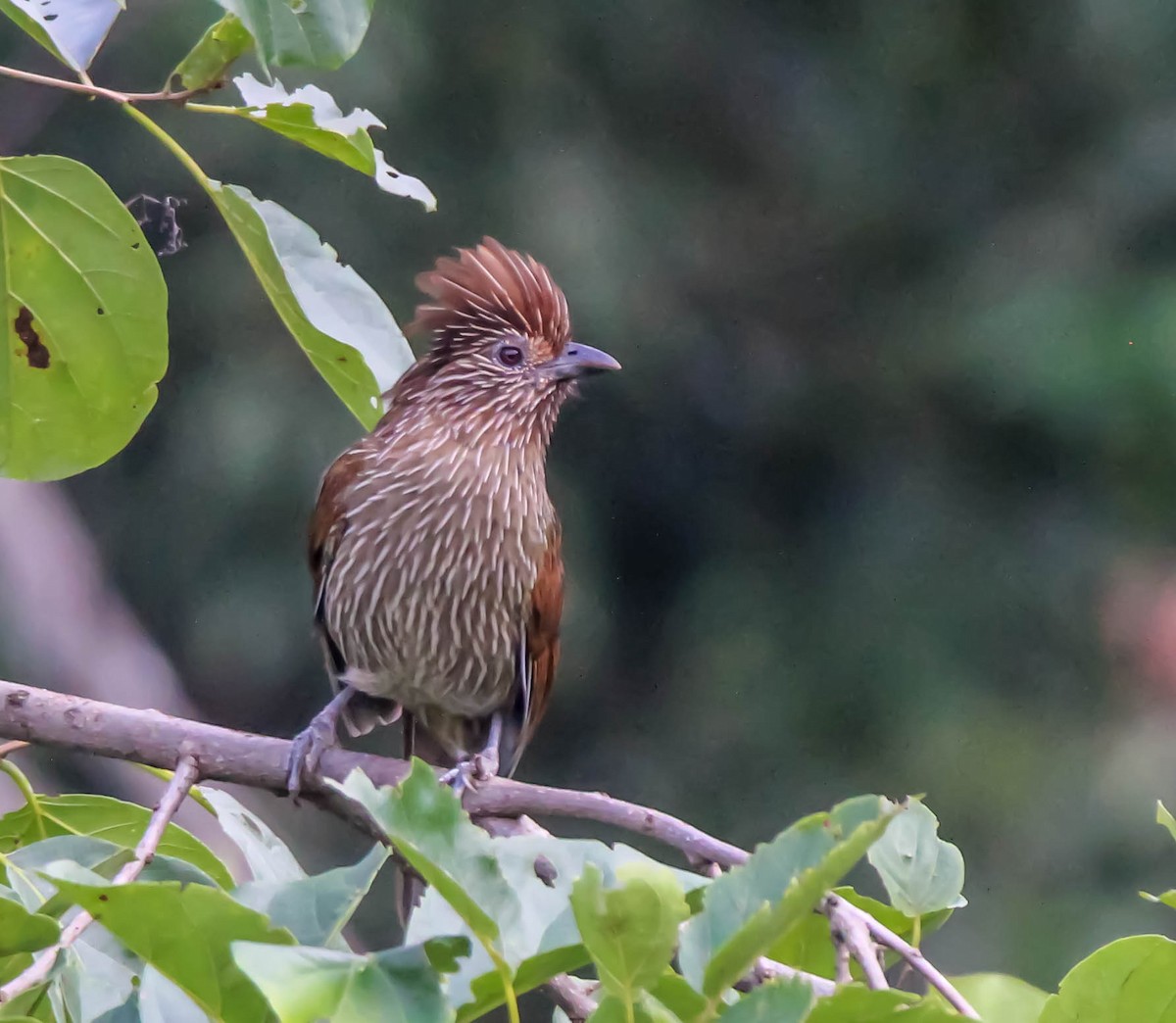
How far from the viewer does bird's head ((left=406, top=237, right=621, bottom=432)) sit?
3.33 m

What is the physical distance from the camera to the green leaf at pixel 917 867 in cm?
148

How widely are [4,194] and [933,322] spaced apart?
13.7 ft

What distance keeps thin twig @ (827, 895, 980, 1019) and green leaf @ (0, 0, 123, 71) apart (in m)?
1.03

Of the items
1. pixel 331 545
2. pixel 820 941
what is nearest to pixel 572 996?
pixel 820 941

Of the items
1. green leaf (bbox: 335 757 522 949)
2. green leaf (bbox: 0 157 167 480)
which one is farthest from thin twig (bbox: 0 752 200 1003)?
green leaf (bbox: 0 157 167 480)

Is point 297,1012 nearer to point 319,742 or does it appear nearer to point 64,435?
point 64,435

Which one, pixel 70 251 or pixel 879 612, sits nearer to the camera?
pixel 70 251

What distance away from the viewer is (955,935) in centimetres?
527

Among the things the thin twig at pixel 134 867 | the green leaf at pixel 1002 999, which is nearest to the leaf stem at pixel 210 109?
the thin twig at pixel 134 867

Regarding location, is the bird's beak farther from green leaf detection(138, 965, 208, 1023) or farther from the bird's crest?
green leaf detection(138, 965, 208, 1023)

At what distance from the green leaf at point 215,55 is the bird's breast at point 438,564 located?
1539 mm

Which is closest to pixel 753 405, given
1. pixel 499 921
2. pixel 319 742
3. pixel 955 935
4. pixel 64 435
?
pixel 955 935

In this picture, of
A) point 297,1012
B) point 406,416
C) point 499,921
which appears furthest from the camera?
point 406,416

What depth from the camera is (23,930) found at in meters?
1.16
